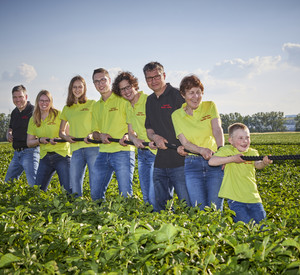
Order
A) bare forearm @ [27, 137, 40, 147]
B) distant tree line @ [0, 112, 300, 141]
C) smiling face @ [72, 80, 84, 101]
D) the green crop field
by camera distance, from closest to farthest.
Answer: the green crop field, smiling face @ [72, 80, 84, 101], bare forearm @ [27, 137, 40, 147], distant tree line @ [0, 112, 300, 141]

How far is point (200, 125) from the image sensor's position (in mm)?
3879

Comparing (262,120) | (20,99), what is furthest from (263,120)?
(20,99)

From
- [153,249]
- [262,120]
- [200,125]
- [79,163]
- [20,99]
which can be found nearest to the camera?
[153,249]

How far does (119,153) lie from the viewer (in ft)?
15.6

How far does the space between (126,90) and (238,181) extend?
214 centimetres

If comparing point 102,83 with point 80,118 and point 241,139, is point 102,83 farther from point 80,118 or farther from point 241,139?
point 241,139

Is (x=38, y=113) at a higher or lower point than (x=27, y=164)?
higher

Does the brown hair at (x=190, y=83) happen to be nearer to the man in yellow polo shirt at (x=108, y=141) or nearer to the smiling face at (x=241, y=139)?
the smiling face at (x=241, y=139)

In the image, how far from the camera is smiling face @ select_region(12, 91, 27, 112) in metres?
6.46

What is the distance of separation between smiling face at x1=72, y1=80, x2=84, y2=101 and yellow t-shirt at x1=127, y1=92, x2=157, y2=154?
1006mm

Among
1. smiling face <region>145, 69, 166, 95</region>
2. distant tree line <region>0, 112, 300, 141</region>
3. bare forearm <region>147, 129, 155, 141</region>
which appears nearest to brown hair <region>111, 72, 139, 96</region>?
smiling face <region>145, 69, 166, 95</region>

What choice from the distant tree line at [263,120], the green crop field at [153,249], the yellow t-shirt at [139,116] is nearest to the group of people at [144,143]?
the yellow t-shirt at [139,116]

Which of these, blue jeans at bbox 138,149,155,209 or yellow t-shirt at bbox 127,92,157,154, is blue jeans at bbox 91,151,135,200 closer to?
blue jeans at bbox 138,149,155,209

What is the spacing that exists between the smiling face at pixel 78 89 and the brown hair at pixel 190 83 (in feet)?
7.26
